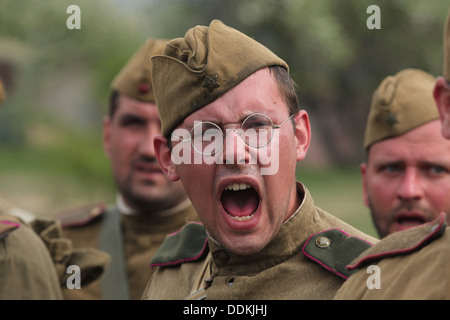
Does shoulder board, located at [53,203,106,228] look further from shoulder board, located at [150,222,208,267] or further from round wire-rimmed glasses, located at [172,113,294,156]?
round wire-rimmed glasses, located at [172,113,294,156]

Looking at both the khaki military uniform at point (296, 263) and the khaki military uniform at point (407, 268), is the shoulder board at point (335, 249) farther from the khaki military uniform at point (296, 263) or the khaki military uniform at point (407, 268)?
the khaki military uniform at point (407, 268)

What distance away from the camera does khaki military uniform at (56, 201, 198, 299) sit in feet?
16.4

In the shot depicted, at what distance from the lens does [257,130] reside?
292 centimetres

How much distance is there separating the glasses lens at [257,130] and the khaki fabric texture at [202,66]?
0.16m

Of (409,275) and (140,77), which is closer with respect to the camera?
(409,275)

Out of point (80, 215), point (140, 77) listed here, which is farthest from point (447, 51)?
point (80, 215)

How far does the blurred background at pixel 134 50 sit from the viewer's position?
47.3 feet

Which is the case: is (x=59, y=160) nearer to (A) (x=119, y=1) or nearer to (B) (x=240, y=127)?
(A) (x=119, y=1)

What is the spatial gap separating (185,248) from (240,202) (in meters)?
0.68

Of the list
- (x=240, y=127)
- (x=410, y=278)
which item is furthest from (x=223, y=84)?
(x=410, y=278)

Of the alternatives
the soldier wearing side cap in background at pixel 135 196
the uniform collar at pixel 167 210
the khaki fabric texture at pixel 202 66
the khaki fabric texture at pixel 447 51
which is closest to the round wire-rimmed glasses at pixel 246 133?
the khaki fabric texture at pixel 202 66

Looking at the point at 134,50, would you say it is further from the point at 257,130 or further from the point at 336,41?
the point at 257,130

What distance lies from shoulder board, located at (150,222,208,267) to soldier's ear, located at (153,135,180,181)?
0.48 meters
